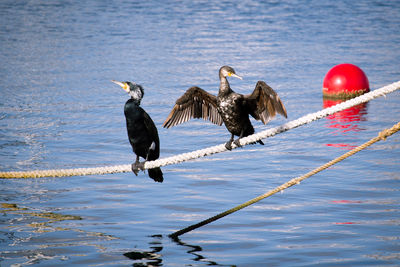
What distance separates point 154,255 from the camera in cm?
579

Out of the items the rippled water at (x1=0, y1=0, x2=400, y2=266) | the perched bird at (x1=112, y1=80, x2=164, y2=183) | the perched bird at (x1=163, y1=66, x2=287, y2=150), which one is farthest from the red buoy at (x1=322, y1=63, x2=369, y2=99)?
the perched bird at (x1=112, y1=80, x2=164, y2=183)

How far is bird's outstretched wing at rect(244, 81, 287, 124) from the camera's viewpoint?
5.70 metres

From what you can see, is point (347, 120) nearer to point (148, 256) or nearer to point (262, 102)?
point (262, 102)

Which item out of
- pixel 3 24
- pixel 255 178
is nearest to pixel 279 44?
pixel 3 24

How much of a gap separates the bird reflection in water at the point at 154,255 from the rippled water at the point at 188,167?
0.01 meters

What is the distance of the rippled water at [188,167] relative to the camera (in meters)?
5.94

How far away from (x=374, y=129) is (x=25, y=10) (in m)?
23.8

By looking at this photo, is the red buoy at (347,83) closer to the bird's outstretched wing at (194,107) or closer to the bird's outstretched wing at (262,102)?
the bird's outstretched wing at (194,107)

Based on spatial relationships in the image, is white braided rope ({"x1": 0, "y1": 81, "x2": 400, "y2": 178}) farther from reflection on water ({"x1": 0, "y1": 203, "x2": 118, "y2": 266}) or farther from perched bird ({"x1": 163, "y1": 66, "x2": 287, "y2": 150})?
reflection on water ({"x1": 0, "y1": 203, "x2": 118, "y2": 266})

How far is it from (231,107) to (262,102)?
0.94 ft

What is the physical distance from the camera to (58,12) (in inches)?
1201

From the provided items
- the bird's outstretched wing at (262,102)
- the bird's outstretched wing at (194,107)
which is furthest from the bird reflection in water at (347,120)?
the bird's outstretched wing at (262,102)

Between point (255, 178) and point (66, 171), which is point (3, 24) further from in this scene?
point (66, 171)

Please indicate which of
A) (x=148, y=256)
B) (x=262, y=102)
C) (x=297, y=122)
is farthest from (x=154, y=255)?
(x=297, y=122)
